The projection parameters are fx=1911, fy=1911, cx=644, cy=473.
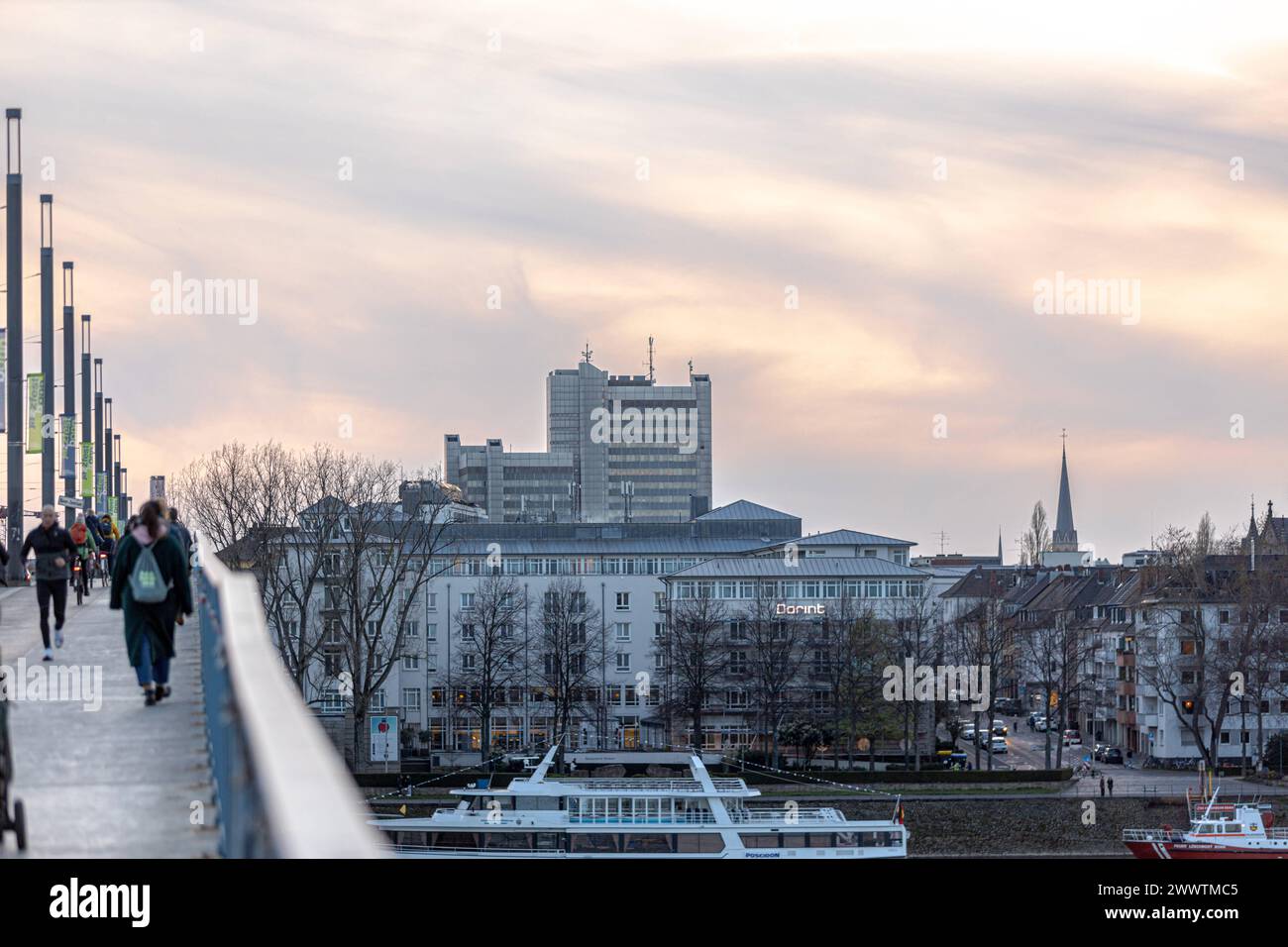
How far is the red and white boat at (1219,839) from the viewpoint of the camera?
200 feet

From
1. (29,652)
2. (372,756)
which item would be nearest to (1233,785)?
(372,756)

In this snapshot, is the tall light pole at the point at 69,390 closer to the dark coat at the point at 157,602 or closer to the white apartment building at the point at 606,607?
the white apartment building at the point at 606,607

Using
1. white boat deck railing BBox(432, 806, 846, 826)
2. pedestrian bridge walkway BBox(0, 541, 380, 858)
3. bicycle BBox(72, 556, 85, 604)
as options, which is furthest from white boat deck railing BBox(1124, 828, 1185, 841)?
pedestrian bridge walkway BBox(0, 541, 380, 858)

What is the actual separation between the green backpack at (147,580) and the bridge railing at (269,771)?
4098mm

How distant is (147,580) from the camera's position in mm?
15695

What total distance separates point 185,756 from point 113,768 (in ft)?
1.78

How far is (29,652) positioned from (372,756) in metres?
67.9

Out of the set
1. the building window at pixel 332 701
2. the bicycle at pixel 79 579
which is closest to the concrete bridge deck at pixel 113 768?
the bicycle at pixel 79 579

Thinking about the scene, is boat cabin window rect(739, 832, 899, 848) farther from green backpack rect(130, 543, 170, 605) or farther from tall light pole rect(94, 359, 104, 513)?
green backpack rect(130, 543, 170, 605)

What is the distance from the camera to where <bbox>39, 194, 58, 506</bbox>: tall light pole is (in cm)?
4900

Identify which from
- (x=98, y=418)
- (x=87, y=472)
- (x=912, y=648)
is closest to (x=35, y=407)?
(x=87, y=472)
